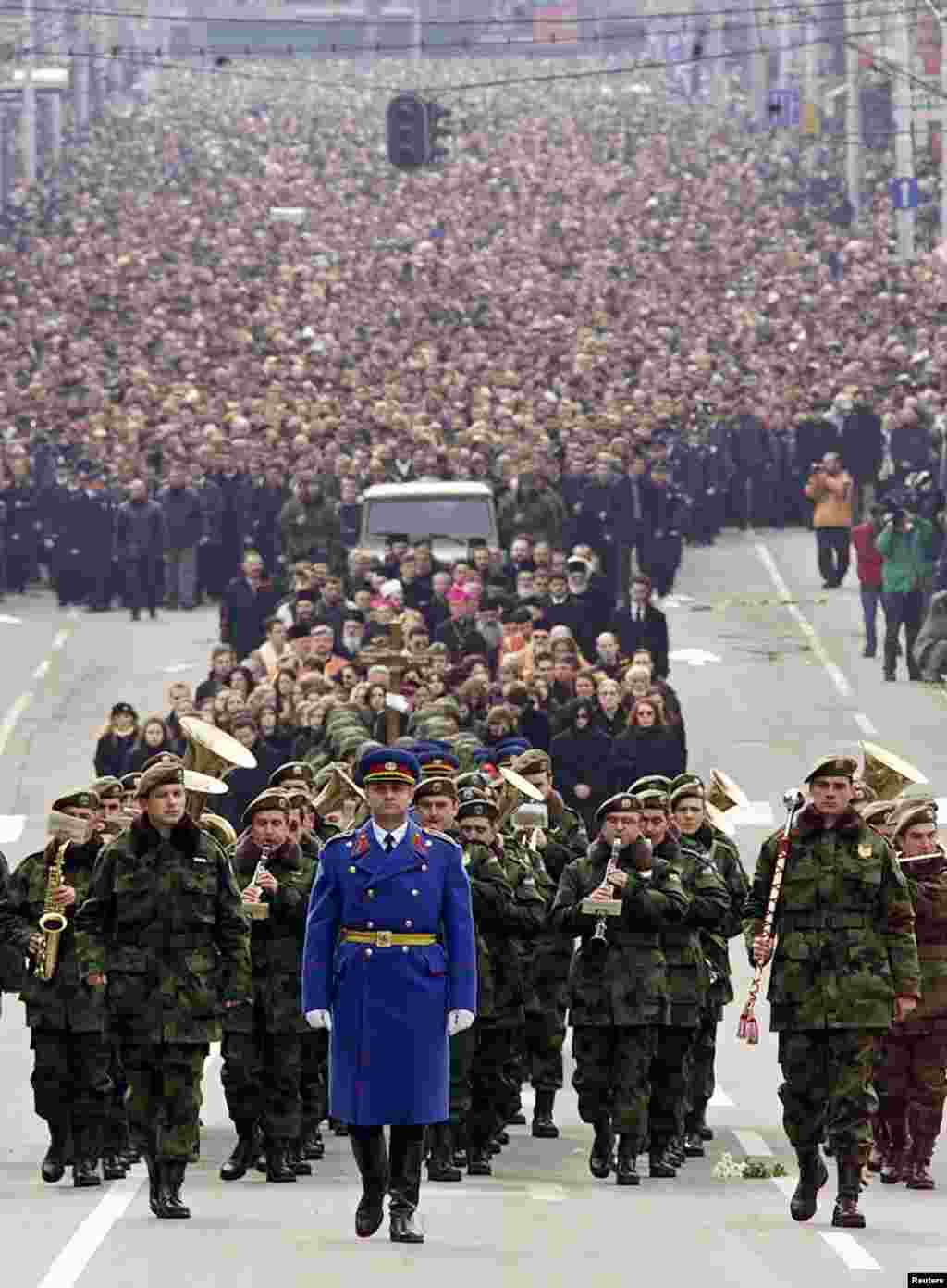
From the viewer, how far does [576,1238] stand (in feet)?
47.8

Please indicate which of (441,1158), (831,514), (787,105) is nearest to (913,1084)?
(441,1158)

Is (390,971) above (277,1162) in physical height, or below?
above

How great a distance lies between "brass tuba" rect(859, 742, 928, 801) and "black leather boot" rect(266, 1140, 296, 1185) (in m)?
2.90

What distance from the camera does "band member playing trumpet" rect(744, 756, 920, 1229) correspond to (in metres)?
15.2

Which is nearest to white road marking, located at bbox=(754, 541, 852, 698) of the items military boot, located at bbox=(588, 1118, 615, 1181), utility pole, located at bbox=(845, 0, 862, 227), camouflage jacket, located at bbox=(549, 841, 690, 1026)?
military boot, located at bbox=(588, 1118, 615, 1181)

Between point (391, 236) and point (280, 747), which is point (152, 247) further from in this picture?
point (280, 747)

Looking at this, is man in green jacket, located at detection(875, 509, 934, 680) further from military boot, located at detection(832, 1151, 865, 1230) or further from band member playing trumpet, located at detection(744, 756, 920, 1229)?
military boot, located at detection(832, 1151, 865, 1230)

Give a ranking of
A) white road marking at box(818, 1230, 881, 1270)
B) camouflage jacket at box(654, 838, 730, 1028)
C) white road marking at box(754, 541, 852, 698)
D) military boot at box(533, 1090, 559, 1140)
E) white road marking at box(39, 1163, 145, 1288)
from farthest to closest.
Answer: white road marking at box(754, 541, 852, 698) → military boot at box(533, 1090, 559, 1140) → camouflage jacket at box(654, 838, 730, 1028) → white road marking at box(818, 1230, 881, 1270) → white road marking at box(39, 1163, 145, 1288)

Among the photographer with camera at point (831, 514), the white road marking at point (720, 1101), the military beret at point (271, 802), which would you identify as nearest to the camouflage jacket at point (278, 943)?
the military beret at point (271, 802)

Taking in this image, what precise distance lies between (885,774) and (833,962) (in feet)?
6.25

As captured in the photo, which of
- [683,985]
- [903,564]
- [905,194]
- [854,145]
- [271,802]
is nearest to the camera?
[271,802]

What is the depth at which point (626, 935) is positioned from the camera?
16.7 m

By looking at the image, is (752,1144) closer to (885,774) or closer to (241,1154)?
(885,774)

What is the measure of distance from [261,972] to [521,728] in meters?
11.8
